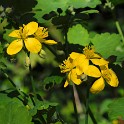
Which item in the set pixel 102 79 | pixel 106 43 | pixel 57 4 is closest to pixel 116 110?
pixel 102 79

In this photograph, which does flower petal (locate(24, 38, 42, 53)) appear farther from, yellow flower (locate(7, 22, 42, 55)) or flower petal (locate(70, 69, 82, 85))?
flower petal (locate(70, 69, 82, 85))

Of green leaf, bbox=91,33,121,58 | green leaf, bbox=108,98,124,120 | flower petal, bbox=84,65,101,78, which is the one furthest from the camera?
green leaf, bbox=91,33,121,58

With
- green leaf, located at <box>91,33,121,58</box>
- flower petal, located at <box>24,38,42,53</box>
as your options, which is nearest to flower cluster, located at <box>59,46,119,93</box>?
flower petal, located at <box>24,38,42,53</box>

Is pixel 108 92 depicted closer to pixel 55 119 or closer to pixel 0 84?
pixel 0 84

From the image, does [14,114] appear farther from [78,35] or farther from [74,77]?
[78,35]

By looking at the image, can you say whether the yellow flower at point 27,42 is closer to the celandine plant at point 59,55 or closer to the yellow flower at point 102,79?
the celandine plant at point 59,55
